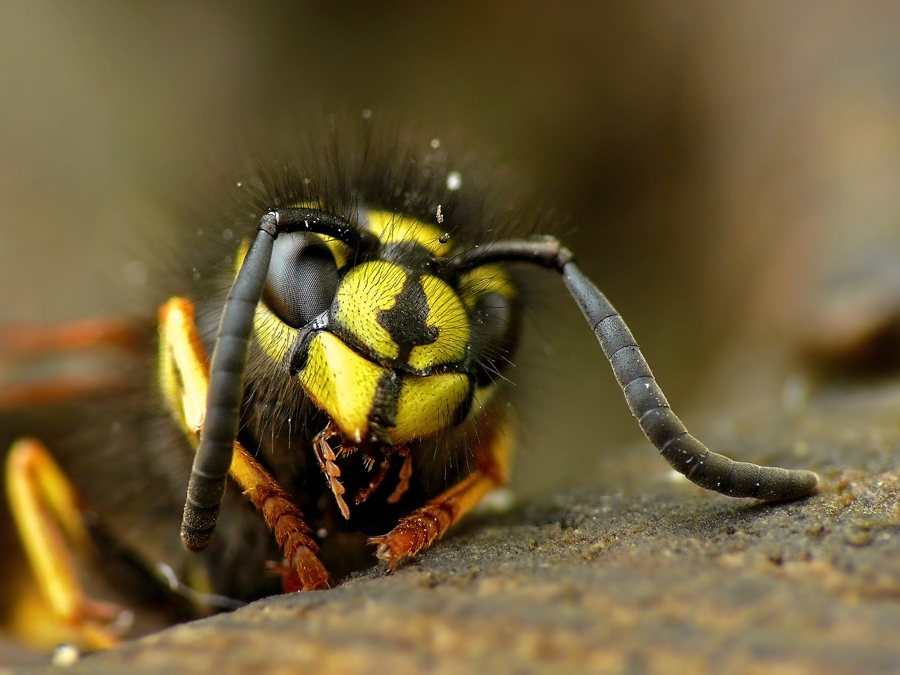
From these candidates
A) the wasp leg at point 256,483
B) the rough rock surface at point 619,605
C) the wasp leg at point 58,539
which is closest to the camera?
the rough rock surface at point 619,605

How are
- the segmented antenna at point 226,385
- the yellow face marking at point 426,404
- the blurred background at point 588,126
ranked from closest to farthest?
the segmented antenna at point 226,385 → the yellow face marking at point 426,404 → the blurred background at point 588,126

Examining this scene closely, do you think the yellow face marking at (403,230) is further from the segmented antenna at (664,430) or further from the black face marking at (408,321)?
the segmented antenna at (664,430)

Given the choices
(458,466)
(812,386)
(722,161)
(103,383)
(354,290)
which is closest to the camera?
(354,290)

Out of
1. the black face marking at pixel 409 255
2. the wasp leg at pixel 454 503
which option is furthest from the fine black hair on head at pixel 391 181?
the wasp leg at pixel 454 503

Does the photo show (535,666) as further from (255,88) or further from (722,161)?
(255,88)

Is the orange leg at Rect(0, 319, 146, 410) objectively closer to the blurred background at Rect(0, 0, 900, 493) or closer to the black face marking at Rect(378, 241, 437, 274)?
the blurred background at Rect(0, 0, 900, 493)

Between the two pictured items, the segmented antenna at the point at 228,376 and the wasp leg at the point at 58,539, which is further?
the wasp leg at the point at 58,539

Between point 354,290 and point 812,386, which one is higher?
point 812,386

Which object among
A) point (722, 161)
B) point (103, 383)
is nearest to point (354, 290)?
point (103, 383)
